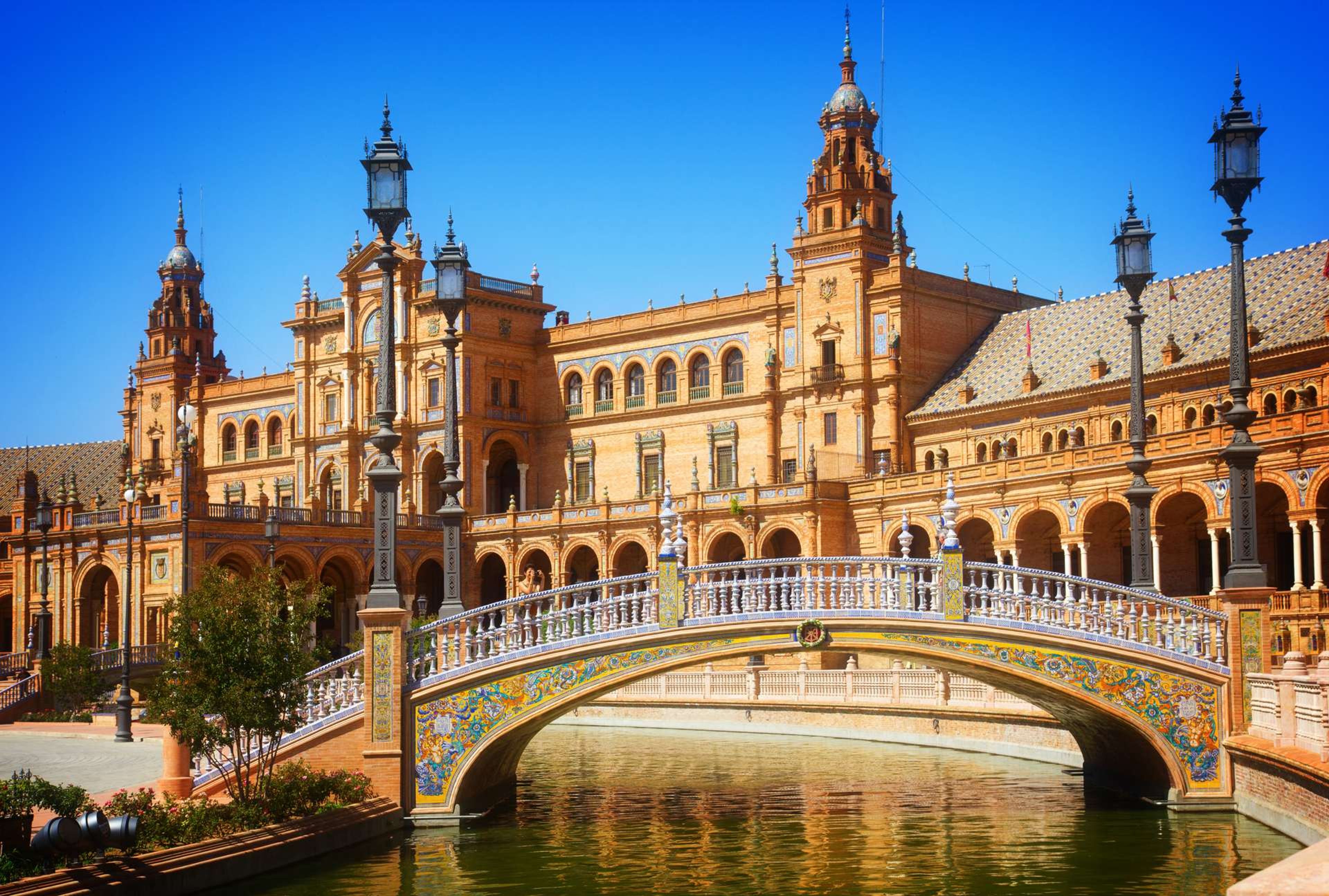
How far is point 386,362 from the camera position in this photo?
23.6 metres

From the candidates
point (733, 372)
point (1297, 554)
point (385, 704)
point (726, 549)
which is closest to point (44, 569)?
point (726, 549)

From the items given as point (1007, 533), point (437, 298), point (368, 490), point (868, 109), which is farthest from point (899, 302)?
point (437, 298)

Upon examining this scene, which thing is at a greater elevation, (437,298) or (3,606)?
(437,298)

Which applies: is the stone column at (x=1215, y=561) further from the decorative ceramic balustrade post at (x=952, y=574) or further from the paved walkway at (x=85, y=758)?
the paved walkway at (x=85, y=758)

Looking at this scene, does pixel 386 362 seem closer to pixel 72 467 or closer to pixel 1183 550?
pixel 1183 550

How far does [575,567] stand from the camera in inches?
2628

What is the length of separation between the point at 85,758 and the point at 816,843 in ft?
45.7

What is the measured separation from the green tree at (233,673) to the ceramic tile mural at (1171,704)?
1022 centimetres

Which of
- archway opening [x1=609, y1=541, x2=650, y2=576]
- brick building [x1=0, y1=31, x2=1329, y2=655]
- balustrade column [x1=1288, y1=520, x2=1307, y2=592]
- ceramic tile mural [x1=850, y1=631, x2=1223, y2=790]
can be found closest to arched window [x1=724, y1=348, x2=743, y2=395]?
brick building [x1=0, y1=31, x2=1329, y2=655]

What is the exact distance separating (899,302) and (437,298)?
116ft

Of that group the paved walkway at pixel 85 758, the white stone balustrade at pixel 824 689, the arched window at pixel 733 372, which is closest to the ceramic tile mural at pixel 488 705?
the paved walkway at pixel 85 758

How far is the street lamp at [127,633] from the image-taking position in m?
32.8

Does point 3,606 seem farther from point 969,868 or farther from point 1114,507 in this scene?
point 969,868

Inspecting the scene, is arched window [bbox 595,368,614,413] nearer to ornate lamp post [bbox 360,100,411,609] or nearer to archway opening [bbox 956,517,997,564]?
archway opening [bbox 956,517,997,564]
